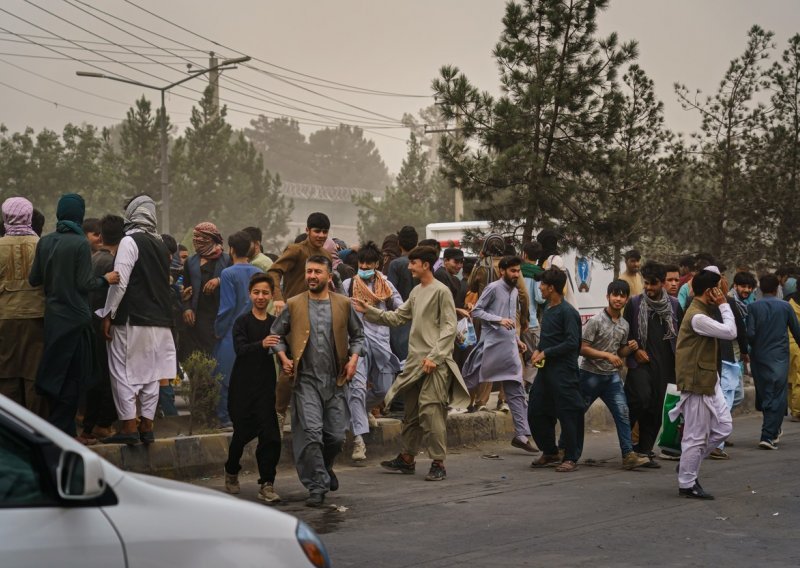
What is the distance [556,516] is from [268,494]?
6.38ft

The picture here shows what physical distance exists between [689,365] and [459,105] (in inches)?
273

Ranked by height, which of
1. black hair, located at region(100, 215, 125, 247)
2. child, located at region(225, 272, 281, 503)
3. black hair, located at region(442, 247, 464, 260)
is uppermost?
black hair, located at region(100, 215, 125, 247)

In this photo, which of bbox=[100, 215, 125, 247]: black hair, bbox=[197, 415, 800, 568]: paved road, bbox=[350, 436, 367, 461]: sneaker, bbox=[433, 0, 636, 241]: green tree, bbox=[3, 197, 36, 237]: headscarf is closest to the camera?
bbox=[197, 415, 800, 568]: paved road

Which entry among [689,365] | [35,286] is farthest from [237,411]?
[689,365]

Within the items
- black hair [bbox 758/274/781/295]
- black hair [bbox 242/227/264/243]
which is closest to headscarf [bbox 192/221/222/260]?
black hair [bbox 242/227/264/243]

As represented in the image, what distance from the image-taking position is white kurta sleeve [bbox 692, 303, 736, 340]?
8844 mm

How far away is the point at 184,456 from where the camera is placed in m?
9.17

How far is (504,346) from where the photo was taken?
37.3 ft

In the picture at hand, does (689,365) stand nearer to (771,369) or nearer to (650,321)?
(650,321)

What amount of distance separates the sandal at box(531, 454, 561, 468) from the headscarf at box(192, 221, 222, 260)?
3.44 metres

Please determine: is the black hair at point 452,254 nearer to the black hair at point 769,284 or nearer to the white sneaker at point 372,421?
the white sneaker at point 372,421

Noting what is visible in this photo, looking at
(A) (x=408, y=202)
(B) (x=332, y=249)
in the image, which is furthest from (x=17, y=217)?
(A) (x=408, y=202)

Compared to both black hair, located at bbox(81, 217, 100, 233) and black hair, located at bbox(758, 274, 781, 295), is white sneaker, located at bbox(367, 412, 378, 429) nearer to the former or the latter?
black hair, located at bbox(81, 217, 100, 233)

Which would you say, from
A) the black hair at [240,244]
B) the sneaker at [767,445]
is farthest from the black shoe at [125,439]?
the sneaker at [767,445]
